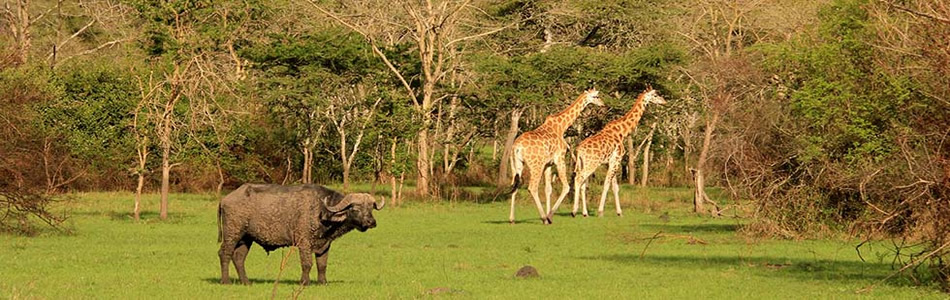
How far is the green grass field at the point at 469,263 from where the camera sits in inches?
797

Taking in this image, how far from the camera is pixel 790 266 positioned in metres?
24.8

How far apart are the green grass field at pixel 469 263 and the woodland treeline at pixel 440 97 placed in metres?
1.51

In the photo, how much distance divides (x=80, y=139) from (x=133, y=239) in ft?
63.9

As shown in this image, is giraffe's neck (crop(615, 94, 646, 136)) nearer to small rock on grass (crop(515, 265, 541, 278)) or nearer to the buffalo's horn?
small rock on grass (crop(515, 265, 541, 278))

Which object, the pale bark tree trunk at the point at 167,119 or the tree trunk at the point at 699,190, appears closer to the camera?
the pale bark tree trunk at the point at 167,119

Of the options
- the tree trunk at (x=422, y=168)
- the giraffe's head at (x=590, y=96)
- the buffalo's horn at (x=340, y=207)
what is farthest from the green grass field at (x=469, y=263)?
the tree trunk at (x=422, y=168)

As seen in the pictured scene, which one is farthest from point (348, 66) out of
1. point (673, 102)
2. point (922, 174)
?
point (922, 174)

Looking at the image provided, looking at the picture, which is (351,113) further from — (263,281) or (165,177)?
(263,281)

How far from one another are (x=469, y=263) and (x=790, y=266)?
5.37 meters

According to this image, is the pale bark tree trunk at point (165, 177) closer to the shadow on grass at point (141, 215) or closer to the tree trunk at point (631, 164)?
the shadow on grass at point (141, 215)

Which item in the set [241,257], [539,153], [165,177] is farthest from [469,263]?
[539,153]

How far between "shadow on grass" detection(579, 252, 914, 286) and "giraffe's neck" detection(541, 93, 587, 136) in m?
13.0

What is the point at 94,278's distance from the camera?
2167cm

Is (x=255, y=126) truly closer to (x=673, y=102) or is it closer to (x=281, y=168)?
(x=281, y=168)
